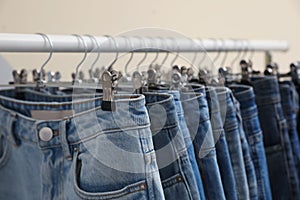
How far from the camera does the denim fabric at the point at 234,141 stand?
24.4 inches

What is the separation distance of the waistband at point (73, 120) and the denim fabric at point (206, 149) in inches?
4.3

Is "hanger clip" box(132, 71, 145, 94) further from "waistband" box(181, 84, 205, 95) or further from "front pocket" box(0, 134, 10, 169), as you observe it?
"front pocket" box(0, 134, 10, 169)

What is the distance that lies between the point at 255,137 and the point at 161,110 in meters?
0.22

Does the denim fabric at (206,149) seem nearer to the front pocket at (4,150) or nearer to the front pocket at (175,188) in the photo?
the front pocket at (175,188)

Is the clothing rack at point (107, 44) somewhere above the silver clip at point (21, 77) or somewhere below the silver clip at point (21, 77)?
above

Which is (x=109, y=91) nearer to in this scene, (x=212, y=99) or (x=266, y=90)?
(x=212, y=99)

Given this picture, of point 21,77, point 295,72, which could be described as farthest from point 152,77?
point 295,72

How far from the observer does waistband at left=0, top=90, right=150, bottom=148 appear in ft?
1.54

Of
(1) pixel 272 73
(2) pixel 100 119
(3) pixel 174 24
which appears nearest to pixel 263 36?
(3) pixel 174 24

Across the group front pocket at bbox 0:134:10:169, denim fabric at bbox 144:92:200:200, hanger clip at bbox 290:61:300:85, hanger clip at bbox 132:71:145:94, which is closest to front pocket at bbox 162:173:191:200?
denim fabric at bbox 144:92:200:200

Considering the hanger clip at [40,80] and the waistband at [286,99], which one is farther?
the waistband at [286,99]

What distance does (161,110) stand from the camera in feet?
1.73

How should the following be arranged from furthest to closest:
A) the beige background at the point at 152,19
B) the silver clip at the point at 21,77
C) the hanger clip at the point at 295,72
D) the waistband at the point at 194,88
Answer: the beige background at the point at 152,19 < the hanger clip at the point at 295,72 < the silver clip at the point at 21,77 < the waistband at the point at 194,88

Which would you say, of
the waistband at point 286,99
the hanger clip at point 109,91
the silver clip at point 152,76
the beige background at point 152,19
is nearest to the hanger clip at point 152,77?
the silver clip at point 152,76
